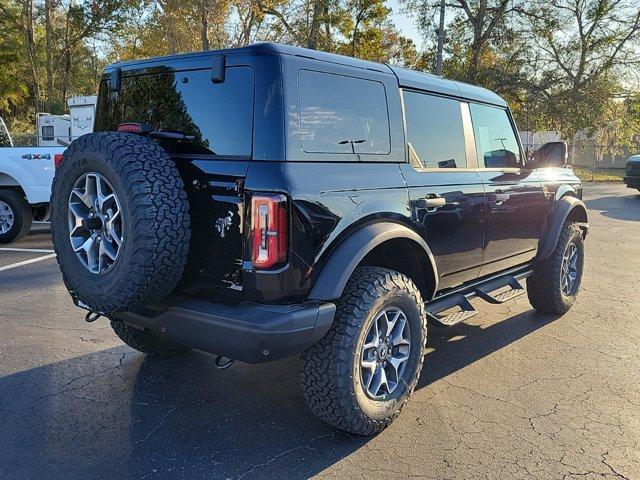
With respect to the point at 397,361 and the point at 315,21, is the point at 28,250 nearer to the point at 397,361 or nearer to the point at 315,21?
the point at 397,361

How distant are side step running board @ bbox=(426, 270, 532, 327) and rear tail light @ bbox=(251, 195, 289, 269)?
1.38 metres

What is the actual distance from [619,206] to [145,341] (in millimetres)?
14803

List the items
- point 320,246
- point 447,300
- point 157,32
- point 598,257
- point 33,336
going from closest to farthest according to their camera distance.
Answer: point 320,246, point 447,300, point 33,336, point 598,257, point 157,32

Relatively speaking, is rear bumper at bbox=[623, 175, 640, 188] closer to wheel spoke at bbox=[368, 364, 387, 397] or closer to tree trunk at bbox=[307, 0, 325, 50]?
tree trunk at bbox=[307, 0, 325, 50]

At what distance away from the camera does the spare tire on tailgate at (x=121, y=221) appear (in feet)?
8.63

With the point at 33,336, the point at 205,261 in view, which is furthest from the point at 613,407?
the point at 33,336

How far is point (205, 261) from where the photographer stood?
114 inches

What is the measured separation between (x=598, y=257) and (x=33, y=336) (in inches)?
297

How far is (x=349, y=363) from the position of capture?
2908mm

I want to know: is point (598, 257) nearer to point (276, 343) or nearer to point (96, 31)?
point (276, 343)

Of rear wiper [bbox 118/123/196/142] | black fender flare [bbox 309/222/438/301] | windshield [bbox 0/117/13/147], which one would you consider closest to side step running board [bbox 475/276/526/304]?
black fender flare [bbox 309/222/438/301]

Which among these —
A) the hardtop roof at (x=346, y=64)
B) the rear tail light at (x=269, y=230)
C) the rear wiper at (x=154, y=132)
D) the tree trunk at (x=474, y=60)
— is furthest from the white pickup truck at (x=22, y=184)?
the tree trunk at (x=474, y=60)

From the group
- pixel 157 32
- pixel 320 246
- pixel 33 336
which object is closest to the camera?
pixel 320 246

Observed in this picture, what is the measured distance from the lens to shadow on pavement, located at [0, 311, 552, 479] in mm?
2777
